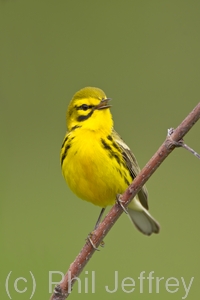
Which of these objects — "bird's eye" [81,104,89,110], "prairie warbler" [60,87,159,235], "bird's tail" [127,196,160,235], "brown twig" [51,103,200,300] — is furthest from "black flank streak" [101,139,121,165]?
"brown twig" [51,103,200,300]

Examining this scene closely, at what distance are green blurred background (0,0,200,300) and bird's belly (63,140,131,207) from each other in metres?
1.35

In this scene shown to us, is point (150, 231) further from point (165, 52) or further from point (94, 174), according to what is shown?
point (165, 52)

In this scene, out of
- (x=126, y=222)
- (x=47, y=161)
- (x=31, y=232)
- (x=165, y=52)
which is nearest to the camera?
(x=31, y=232)

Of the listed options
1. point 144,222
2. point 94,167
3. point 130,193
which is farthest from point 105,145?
point 130,193

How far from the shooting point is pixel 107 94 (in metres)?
6.22

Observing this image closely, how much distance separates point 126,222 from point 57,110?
129 centimetres

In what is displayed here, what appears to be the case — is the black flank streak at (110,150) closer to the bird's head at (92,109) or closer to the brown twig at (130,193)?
the bird's head at (92,109)

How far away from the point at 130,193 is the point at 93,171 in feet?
3.18

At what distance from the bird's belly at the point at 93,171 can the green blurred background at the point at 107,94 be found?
1350 millimetres

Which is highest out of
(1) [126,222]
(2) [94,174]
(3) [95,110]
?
(3) [95,110]

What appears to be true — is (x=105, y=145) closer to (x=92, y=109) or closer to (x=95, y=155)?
(x=95, y=155)

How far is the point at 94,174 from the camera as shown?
329cm

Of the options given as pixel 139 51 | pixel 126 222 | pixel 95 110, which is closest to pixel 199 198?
pixel 126 222

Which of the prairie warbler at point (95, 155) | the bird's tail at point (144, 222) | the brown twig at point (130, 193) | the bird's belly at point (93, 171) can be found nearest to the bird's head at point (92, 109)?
the prairie warbler at point (95, 155)
